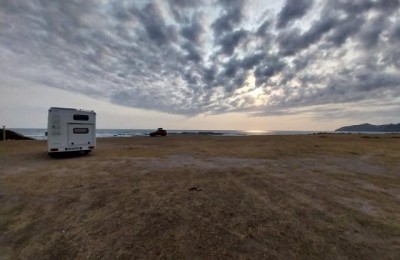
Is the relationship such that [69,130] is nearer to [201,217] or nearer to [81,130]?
[81,130]

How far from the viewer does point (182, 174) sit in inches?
404

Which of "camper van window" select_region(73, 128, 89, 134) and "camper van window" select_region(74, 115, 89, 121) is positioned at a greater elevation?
"camper van window" select_region(74, 115, 89, 121)

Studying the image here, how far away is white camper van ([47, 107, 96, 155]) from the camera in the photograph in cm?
1454

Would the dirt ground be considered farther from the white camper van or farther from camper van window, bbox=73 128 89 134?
camper van window, bbox=73 128 89 134

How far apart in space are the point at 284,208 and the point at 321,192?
2273mm

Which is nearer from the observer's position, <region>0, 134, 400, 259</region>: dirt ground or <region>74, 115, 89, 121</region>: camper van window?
<region>0, 134, 400, 259</region>: dirt ground

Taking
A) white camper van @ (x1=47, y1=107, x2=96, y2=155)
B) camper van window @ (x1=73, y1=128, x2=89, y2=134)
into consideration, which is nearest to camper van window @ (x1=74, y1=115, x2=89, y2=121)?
white camper van @ (x1=47, y1=107, x2=96, y2=155)

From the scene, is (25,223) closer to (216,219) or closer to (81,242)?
(81,242)

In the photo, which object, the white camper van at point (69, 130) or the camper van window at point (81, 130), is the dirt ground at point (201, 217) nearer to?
the white camper van at point (69, 130)

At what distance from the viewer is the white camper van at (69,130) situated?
1454 cm

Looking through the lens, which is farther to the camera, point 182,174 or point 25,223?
point 182,174

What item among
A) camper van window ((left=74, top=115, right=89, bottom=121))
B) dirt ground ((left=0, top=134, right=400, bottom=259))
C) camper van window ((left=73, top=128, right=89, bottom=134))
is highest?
camper van window ((left=74, top=115, right=89, bottom=121))

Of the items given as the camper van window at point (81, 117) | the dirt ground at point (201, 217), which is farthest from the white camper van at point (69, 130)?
the dirt ground at point (201, 217)

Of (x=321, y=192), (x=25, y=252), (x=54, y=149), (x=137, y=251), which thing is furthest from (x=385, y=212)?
(x=54, y=149)
